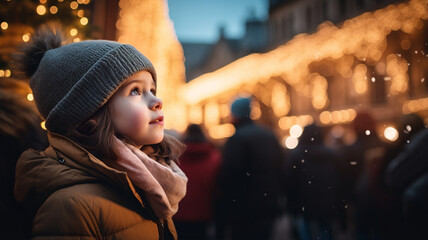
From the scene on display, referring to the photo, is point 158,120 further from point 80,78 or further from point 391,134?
point 391,134

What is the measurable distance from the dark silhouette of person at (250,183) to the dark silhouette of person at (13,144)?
1800 mm

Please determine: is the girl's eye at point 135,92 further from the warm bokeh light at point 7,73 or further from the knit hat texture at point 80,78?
the warm bokeh light at point 7,73

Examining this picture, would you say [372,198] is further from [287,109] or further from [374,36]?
[287,109]

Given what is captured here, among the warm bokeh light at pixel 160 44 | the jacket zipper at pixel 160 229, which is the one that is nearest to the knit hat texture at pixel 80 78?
the jacket zipper at pixel 160 229

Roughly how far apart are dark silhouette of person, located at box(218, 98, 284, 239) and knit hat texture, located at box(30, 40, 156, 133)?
6.77 ft

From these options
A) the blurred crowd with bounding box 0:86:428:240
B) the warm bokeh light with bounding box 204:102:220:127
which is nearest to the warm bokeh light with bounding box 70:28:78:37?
the blurred crowd with bounding box 0:86:428:240

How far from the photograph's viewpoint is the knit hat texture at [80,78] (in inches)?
50.3

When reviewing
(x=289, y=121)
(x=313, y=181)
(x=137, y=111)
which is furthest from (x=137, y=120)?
(x=289, y=121)

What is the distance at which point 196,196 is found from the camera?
3543 mm

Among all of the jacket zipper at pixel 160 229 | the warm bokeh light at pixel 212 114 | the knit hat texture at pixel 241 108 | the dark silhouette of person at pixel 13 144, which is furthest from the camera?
the warm bokeh light at pixel 212 114

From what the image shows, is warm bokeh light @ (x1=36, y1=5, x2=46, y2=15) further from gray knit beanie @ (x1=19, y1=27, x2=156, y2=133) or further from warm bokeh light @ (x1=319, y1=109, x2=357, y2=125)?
warm bokeh light @ (x1=319, y1=109, x2=357, y2=125)

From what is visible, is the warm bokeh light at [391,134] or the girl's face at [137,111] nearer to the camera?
the girl's face at [137,111]

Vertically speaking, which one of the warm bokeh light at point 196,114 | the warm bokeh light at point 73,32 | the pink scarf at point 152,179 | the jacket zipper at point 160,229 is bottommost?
the warm bokeh light at point 196,114

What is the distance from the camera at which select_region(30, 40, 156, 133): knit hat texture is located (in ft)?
4.19
